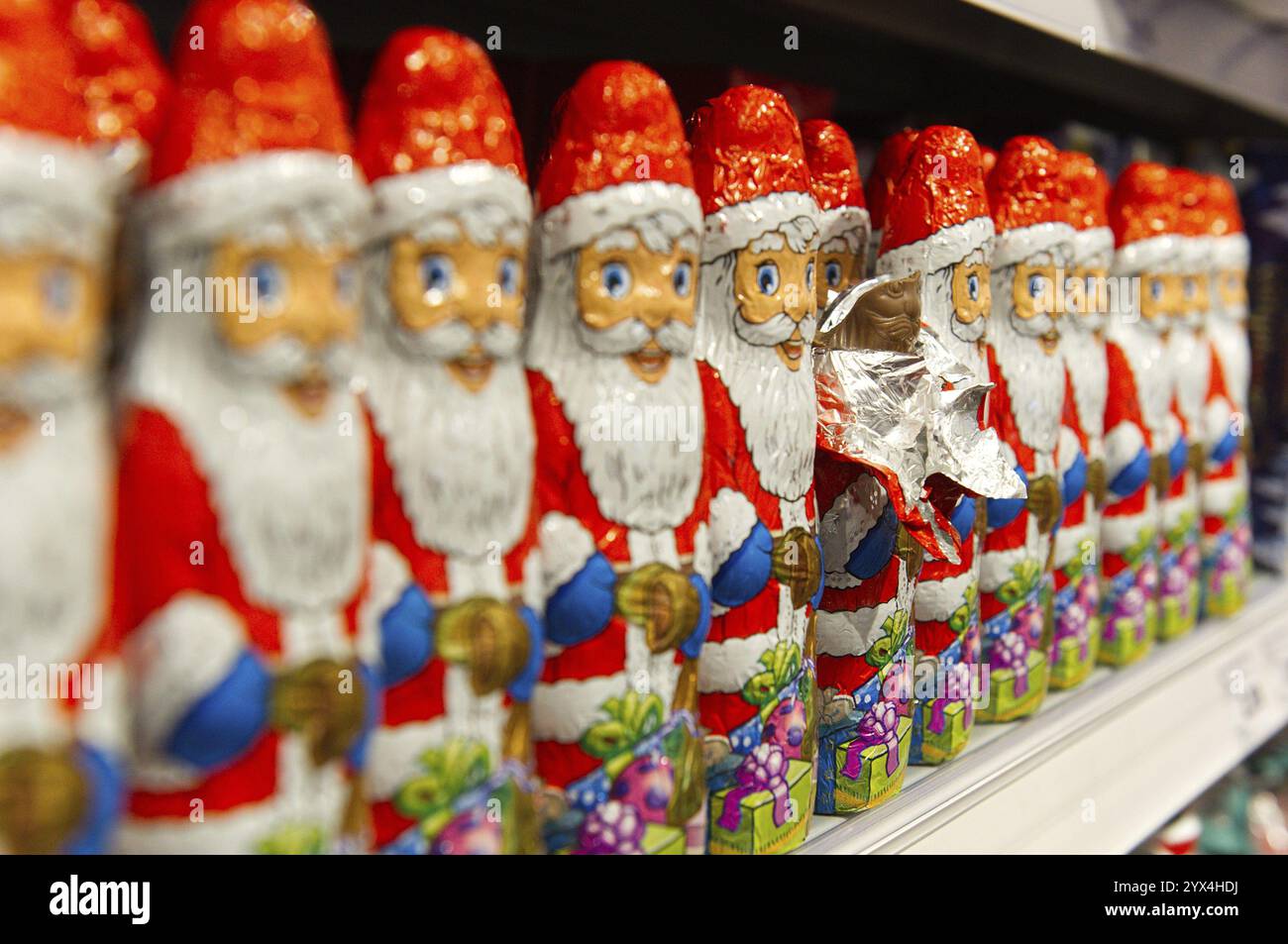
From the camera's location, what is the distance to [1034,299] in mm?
1402

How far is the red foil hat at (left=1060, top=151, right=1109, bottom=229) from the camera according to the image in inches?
56.3

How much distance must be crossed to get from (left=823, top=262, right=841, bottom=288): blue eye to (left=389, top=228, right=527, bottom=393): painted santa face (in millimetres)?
527

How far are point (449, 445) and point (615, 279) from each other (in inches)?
7.6

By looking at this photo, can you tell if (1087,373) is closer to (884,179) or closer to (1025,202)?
(1025,202)

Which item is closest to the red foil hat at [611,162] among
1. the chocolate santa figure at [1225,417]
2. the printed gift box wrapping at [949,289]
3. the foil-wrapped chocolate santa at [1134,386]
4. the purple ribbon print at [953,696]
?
the printed gift box wrapping at [949,289]

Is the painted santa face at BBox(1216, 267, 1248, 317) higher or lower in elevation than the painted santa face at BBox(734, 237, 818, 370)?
higher

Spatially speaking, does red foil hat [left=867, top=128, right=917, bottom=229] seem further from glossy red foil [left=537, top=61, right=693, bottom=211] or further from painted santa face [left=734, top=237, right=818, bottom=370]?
glossy red foil [left=537, top=61, right=693, bottom=211]

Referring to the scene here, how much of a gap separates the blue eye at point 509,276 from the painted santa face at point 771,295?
10.0 inches

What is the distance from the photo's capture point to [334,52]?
1.30 meters

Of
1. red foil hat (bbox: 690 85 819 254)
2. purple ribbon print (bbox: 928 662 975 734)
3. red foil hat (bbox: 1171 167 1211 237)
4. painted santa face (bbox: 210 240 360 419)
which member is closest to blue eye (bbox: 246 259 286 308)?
painted santa face (bbox: 210 240 360 419)

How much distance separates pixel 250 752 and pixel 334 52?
84 cm

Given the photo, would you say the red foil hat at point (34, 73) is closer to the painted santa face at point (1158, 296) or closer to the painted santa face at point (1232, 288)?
the painted santa face at point (1158, 296)

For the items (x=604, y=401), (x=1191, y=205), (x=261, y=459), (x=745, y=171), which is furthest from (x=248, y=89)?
(x=1191, y=205)
